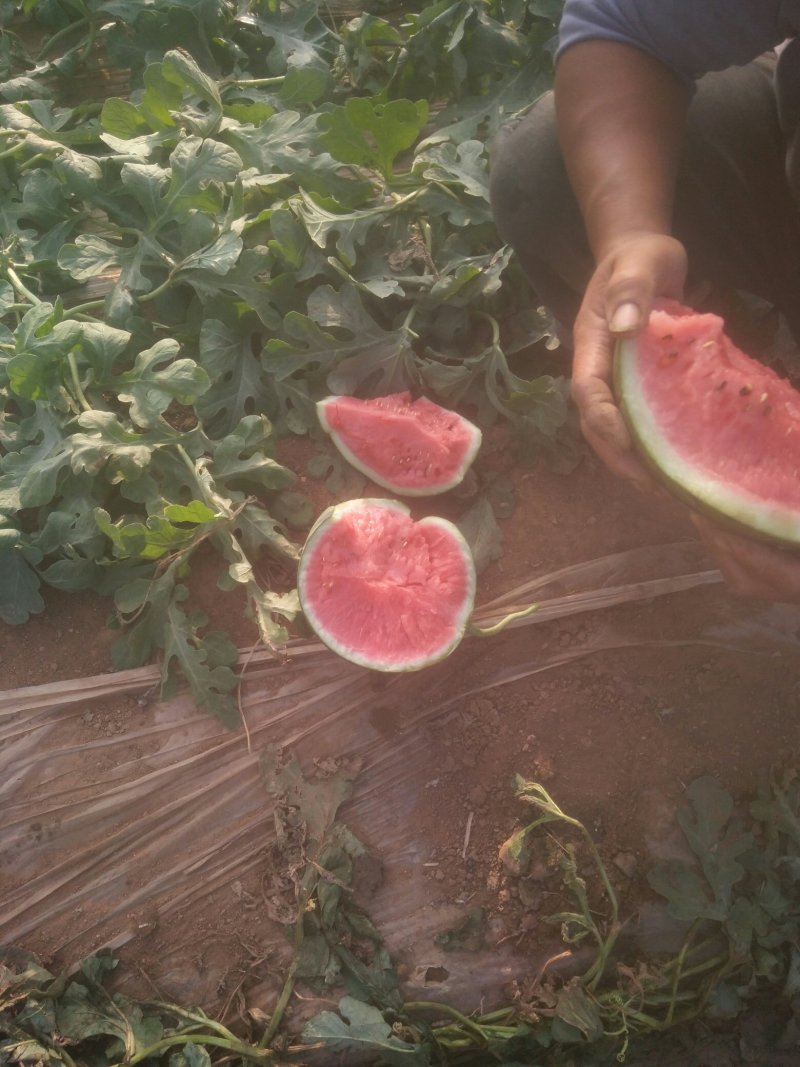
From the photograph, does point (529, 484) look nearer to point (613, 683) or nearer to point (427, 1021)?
point (613, 683)

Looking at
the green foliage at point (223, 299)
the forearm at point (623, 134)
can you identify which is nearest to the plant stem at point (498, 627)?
the green foliage at point (223, 299)

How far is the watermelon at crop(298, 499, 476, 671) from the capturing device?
1909 millimetres

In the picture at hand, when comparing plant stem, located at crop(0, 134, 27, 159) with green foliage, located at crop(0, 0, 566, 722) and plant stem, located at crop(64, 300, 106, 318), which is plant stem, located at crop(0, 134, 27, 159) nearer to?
green foliage, located at crop(0, 0, 566, 722)

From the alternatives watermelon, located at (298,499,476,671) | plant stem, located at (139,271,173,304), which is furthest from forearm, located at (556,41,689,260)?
plant stem, located at (139,271,173,304)

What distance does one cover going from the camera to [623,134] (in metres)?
1.64

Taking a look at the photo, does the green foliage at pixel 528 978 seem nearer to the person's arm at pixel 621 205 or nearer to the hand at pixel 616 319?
the person's arm at pixel 621 205

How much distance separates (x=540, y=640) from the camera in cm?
208

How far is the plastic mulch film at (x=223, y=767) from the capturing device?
6.33 feet

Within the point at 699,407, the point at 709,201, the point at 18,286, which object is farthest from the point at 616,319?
the point at 18,286

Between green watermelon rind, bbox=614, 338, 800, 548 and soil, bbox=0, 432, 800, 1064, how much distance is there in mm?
641

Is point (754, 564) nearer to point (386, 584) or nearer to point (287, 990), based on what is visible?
point (386, 584)

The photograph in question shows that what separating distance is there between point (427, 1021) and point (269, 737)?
0.76 m

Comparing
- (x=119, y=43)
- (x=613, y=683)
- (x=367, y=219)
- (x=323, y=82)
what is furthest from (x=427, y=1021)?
(x=119, y=43)

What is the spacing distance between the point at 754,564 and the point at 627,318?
53cm
